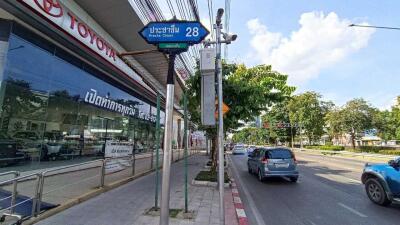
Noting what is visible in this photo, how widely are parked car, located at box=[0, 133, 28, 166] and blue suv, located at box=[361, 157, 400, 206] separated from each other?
452 inches

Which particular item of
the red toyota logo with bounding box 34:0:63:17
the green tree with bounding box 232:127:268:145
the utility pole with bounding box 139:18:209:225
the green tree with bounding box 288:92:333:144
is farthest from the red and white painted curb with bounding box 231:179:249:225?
the green tree with bounding box 232:127:268:145

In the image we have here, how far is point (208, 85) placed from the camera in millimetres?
5816

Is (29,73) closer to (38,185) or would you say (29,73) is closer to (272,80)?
(38,185)

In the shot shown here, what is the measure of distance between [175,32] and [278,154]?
1048 cm

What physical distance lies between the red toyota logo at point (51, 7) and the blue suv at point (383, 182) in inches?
419

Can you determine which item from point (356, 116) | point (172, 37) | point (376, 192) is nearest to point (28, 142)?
point (172, 37)

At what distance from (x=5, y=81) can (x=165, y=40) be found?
7.46 metres

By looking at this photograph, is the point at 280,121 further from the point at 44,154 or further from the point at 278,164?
the point at 44,154

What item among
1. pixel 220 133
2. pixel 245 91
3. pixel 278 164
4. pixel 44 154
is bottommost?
pixel 278 164

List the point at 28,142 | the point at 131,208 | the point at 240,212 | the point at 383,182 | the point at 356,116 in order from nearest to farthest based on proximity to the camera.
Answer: the point at 131,208
the point at 240,212
the point at 383,182
the point at 28,142
the point at 356,116

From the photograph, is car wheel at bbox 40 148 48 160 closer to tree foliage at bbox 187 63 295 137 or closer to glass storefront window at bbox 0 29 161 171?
glass storefront window at bbox 0 29 161 171

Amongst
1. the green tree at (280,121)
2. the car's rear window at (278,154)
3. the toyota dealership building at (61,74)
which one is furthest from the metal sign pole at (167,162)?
the green tree at (280,121)

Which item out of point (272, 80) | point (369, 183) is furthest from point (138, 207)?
point (272, 80)

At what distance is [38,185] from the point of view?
6023 mm
